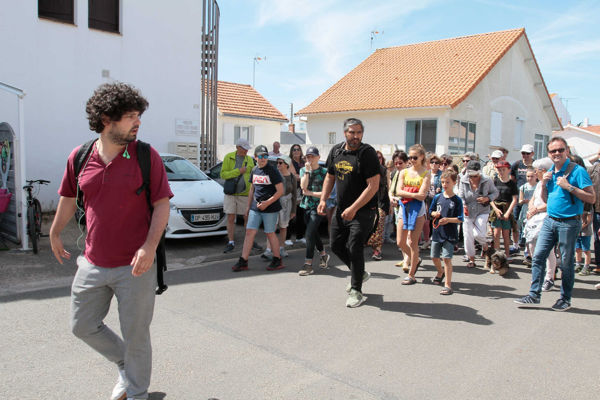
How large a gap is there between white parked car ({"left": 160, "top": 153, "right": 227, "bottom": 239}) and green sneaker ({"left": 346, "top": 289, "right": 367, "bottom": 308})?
3.83 meters

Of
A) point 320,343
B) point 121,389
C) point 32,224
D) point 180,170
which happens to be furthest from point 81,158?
point 180,170

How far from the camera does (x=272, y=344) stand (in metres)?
4.25

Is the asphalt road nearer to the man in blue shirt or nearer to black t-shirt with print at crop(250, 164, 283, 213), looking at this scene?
the man in blue shirt

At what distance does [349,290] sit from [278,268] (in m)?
1.88

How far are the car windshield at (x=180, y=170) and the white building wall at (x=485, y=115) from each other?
41.1ft

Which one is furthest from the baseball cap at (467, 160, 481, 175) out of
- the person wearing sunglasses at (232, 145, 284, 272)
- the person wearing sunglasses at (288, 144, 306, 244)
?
the person wearing sunglasses at (288, 144, 306, 244)

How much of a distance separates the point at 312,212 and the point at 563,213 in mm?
3303

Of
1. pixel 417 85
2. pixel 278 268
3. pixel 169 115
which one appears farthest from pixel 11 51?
pixel 417 85

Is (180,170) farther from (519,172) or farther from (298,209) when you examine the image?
(519,172)

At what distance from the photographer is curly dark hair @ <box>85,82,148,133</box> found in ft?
9.02

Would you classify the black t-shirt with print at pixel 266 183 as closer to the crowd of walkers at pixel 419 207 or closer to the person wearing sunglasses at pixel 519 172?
the crowd of walkers at pixel 419 207

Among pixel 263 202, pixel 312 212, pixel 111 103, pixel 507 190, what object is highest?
pixel 111 103

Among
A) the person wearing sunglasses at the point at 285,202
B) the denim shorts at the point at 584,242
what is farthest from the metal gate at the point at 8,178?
the denim shorts at the point at 584,242

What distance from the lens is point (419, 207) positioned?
6406mm
